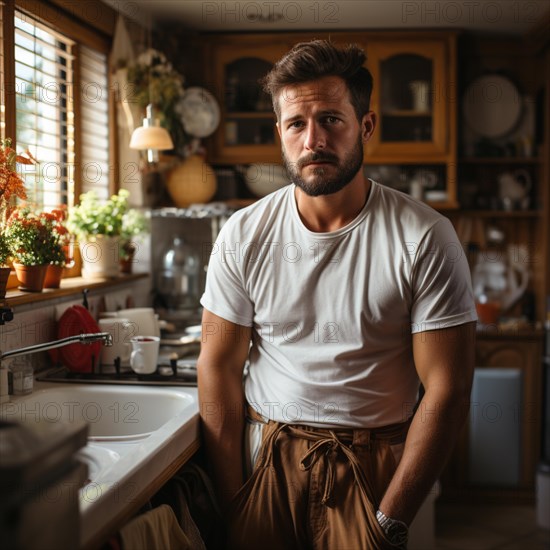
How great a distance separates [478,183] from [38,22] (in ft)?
8.48

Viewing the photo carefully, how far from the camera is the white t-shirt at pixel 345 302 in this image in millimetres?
1673

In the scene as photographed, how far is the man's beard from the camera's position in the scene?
1720 mm

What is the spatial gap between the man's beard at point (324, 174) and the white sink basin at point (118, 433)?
24.8 inches

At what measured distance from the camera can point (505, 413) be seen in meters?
3.73

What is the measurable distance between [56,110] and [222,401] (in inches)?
56.6

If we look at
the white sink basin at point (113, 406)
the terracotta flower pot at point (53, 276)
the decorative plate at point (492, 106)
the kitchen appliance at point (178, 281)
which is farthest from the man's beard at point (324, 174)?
the decorative plate at point (492, 106)

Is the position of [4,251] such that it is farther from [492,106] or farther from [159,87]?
[492,106]

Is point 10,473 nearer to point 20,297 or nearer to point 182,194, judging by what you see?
point 20,297

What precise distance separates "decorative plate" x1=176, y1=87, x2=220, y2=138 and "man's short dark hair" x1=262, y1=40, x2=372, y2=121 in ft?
6.00

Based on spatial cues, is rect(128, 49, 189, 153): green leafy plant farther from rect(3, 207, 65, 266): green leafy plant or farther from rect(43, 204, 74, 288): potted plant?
rect(3, 207, 65, 266): green leafy plant

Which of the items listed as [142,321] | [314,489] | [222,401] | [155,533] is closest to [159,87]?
[142,321]

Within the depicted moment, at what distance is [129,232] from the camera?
2.92 meters

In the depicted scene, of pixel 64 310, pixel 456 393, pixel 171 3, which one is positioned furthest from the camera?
pixel 171 3

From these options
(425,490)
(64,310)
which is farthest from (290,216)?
(64,310)
